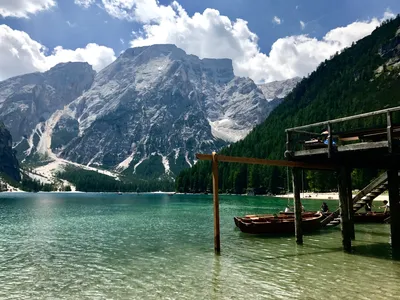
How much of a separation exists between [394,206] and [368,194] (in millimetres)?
6751

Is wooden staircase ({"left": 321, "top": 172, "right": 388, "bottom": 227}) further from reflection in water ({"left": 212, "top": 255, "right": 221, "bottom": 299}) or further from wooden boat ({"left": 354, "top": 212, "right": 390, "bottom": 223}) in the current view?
reflection in water ({"left": 212, "top": 255, "right": 221, "bottom": 299})

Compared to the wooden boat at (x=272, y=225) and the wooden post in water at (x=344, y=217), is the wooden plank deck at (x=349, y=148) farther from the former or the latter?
the wooden boat at (x=272, y=225)

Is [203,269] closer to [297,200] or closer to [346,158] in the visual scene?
[297,200]

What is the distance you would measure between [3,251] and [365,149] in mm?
→ 30305

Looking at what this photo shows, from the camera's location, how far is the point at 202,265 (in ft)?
73.5

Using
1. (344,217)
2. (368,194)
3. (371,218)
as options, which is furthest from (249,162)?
(371,218)

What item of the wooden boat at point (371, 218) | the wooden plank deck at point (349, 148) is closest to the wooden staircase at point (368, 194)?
the wooden boat at point (371, 218)

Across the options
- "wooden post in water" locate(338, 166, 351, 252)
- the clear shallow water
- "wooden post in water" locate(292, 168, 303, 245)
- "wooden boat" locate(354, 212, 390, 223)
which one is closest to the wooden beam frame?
"wooden post in water" locate(292, 168, 303, 245)

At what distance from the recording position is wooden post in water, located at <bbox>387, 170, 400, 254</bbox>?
2589 cm

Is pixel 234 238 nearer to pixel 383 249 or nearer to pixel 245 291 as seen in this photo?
pixel 383 249

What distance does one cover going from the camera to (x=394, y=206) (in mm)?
26484

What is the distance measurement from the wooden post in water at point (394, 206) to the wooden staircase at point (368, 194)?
5.37ft

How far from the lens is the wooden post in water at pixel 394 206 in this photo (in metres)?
25.9

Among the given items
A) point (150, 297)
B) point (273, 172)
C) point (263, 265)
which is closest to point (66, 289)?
point (150, 297)
